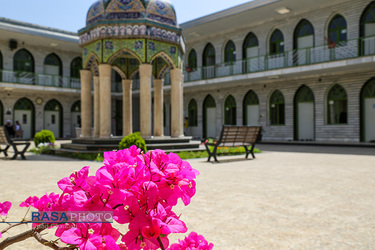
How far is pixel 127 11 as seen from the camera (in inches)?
492

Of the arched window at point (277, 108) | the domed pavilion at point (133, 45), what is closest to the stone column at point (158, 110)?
the domed pavilion at point (133, 45)

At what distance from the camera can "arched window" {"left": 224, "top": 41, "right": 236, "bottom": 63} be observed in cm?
2545

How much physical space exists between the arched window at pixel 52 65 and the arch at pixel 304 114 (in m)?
21.0

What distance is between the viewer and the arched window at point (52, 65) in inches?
1143

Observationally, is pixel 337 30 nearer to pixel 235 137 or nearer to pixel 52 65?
pixel 235 137

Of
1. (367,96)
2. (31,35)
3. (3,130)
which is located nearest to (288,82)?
(367,96)

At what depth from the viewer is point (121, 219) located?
1021 millimetres

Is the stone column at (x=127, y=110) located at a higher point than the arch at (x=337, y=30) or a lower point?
lower

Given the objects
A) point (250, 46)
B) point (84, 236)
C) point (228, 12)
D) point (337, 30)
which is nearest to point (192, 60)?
point (250, 46)

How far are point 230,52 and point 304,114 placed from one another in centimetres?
779

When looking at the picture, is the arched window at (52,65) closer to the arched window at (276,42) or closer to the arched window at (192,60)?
the arched window at (192,60)

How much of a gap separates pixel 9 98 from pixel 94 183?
97.7ft

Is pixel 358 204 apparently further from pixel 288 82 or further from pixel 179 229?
pixel 288 82

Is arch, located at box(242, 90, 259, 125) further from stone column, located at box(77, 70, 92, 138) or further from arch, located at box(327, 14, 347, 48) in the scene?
stone column, located at box(77, 70, 92, 138)
